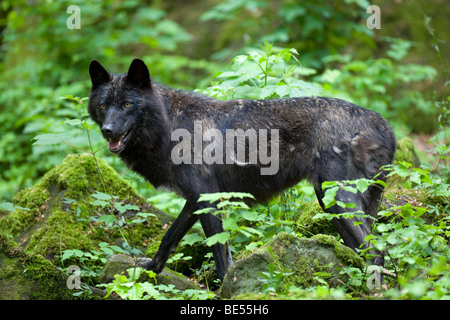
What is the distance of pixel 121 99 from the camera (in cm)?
464

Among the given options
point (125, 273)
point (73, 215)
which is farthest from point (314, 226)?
point (73, 215)

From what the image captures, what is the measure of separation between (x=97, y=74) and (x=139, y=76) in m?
0.43

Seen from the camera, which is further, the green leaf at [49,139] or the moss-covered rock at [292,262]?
the green leaf at [49,139]

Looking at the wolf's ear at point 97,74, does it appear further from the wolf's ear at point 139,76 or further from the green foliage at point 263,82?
the green foliage at point 263,82

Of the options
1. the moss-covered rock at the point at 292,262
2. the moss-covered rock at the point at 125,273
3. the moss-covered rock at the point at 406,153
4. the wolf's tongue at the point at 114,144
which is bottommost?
the moss-covered rock at the point at 125,273

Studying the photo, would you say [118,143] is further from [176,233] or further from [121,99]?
[176,233]

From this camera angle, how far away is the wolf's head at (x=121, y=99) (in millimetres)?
4551

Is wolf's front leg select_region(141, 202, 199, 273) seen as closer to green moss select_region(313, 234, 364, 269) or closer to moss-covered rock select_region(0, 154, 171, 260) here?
moss-covered rock select_region(0, 154, 171, 260)

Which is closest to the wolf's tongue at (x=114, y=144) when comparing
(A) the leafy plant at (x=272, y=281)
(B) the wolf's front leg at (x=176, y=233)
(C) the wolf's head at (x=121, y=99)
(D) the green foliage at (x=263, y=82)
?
(C) the wolf's head at (x=121, y=99)

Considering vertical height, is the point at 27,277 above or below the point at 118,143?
below

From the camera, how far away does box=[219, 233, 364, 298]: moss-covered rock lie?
3.87m

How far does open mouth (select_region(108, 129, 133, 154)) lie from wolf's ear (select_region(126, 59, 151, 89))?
0.52 metres
